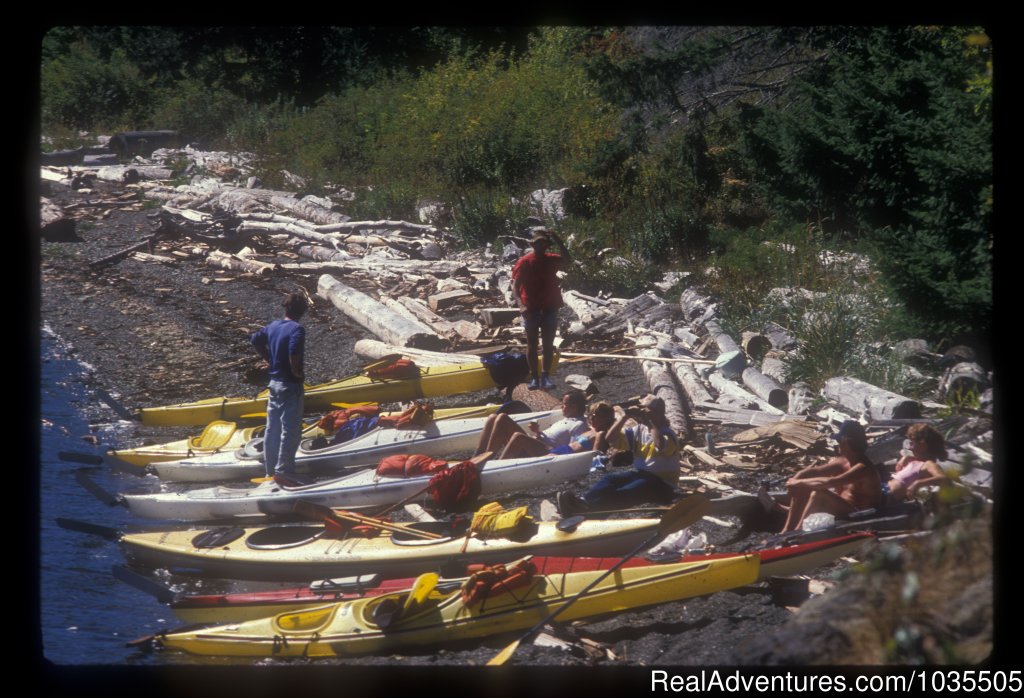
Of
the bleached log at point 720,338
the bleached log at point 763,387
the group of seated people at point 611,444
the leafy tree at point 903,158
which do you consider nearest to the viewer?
the leafy tree at point 903,158

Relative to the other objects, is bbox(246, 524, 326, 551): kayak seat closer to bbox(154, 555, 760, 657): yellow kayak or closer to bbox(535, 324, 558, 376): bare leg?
bbox(154, 555, 760, 657): yellow kayak

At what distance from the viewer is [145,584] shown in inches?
229

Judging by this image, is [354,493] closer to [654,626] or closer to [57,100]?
[654,626]

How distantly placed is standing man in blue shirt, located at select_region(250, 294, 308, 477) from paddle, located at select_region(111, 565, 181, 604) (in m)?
1.03

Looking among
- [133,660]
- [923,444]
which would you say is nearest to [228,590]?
[133,660]

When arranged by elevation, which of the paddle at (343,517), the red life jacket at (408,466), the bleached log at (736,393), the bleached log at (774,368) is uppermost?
the bleached log at (774,368)

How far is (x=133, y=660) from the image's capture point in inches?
199

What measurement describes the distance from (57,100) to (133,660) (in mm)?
5795

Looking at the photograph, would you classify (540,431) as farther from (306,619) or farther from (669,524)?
(306,619)

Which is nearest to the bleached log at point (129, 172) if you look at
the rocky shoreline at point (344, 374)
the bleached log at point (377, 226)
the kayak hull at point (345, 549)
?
the rocky shoreline at point (344, 374)

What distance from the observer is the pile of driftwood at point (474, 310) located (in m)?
6.00

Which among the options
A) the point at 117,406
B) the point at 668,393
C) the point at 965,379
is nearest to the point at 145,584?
the point at 117,406

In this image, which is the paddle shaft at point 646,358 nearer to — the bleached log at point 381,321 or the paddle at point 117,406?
the bleached log at point 381,321

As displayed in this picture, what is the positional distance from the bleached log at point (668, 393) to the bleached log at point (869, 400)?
38.4 inches
